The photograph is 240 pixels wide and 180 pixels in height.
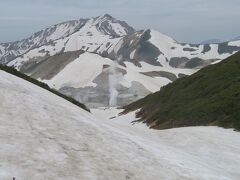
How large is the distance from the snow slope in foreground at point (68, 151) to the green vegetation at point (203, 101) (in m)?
27.8

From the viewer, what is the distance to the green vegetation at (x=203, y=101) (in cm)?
5200

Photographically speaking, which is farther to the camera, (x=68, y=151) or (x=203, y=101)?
(x=203, y=101)

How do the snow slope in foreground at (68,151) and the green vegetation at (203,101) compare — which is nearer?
the snow slope in foreground at (68,151)

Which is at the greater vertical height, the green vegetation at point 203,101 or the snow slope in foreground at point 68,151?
the snow slope in foreground at point 68,151

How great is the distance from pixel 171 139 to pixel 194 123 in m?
31.1

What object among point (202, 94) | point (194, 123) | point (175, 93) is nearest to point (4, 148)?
point (194, 123)

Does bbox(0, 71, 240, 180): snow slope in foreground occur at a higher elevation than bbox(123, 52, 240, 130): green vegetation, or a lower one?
higher

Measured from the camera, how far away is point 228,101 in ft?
179

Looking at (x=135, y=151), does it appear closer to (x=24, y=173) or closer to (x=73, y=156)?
(x=73, y=156)

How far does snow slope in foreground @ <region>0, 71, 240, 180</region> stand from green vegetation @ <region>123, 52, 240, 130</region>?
2780cm

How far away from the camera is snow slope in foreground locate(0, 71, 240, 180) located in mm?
12143

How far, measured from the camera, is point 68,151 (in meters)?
13.6

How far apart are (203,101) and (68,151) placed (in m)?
50.8

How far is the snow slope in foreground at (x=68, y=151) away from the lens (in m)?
12.1
